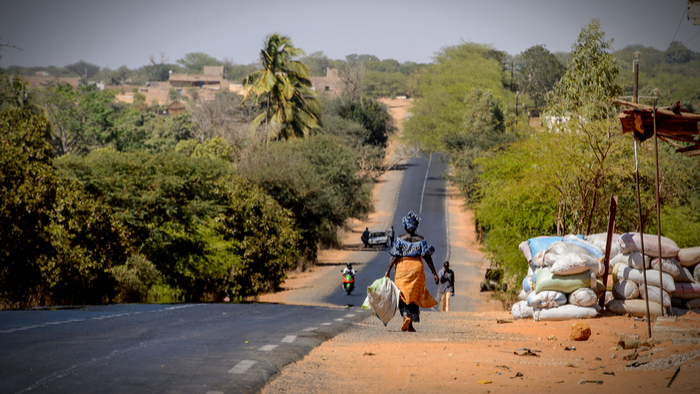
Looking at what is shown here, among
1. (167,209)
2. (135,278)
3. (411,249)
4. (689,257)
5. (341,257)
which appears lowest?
(341,257)

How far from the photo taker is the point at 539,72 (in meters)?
107

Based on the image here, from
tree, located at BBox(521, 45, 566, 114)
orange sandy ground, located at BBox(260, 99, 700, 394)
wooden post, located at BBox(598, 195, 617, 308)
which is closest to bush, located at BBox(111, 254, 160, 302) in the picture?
orange sandy ground, located at BBox(260, 99, 700, 394)

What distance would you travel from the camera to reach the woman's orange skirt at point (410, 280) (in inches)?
434

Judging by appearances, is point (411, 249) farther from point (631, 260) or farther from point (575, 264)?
point (631, 260)

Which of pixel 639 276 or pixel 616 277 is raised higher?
pixel 639 276

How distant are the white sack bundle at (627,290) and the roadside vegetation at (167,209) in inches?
535

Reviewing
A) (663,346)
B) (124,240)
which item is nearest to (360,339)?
(663,346)

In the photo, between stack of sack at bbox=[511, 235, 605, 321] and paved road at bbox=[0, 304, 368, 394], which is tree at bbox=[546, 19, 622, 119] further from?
paved road at bbox=[0, 304, 368, 394]

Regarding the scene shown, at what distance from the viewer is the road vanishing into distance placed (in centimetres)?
606

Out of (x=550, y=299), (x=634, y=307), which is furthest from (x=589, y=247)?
(x=634, y=307)

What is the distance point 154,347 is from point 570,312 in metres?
9.05

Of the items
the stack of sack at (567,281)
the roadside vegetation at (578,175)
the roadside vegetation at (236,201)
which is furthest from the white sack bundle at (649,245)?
the roadside vegetation at (236,201)

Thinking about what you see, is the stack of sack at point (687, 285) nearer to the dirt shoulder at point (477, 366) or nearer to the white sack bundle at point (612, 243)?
the white sack bundle at point (612, 243)

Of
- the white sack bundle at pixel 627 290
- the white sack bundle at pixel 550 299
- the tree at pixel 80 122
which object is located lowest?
the white sack bundle at pixel 550 299
